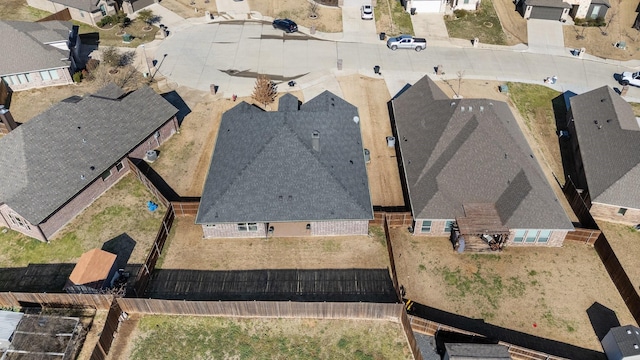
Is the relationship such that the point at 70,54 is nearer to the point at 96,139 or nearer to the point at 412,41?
the point at 96,139

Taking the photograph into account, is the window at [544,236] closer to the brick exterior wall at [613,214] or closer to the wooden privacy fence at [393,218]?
the brick exterior wall at [613,214]

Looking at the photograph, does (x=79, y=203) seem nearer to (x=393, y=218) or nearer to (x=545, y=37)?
(x=393, y=218)

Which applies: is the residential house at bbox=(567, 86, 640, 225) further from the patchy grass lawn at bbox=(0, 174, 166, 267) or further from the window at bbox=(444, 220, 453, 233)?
the patchy grass lawn at bbox=(0, 174, 166, 267)

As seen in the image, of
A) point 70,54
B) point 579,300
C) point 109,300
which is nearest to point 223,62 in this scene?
point 70,54

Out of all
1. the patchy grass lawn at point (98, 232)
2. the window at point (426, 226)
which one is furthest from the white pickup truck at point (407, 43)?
the patchy grass lawn at point (98, 232)

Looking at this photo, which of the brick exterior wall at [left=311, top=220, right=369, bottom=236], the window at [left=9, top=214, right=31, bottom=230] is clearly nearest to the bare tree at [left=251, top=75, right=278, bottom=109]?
the brick exterior wall at [left=311, top=220, right=369, bottom=236]
